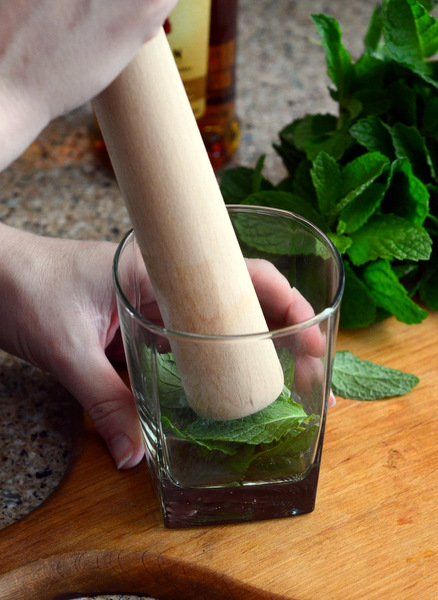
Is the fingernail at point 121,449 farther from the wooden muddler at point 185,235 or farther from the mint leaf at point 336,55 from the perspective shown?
the mint leaf at point 336,55

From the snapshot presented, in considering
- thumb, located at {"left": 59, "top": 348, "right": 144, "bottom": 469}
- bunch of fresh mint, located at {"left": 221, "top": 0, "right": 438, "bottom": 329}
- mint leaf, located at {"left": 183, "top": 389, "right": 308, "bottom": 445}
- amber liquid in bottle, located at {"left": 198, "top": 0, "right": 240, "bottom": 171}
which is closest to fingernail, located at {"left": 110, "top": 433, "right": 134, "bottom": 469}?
thumb, located at {"left": 59, "top": 348, "right": 144, "bottom": 469}

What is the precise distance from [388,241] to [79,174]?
1.54ft

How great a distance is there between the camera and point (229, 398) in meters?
0.53

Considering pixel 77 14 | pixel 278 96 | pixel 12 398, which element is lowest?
pixel 278 96

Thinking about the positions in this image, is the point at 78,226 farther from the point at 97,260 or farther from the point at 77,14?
the point at 77,14

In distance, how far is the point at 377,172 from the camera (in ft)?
2.40

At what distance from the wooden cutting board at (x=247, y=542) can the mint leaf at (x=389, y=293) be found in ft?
0.44

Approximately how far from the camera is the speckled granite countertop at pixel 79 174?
67 cm

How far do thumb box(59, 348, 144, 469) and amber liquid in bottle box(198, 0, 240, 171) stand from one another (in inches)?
18.2

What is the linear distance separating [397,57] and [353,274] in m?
0.24

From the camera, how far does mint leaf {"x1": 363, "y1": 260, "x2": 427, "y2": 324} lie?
74 cm

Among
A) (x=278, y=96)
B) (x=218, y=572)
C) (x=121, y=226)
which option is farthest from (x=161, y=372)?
(x=278, y=96)

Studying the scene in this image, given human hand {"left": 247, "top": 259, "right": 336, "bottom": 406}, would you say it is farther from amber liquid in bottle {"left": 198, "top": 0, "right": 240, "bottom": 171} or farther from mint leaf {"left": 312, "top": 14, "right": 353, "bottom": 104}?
amber liquid in bottle {"left": 198, "top": 0, "right": 240, "bottom": 171}

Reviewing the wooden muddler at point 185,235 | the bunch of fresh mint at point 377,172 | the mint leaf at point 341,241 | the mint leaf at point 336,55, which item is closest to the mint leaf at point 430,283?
the bunch of fresh mint at point 377,172
